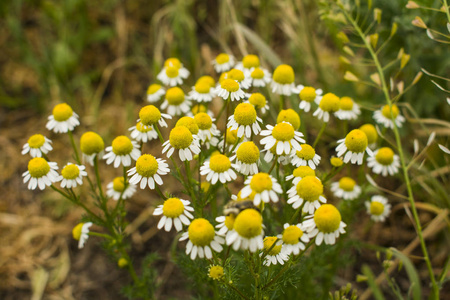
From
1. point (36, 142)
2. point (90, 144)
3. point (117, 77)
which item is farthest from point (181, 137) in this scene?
point (117, 77)

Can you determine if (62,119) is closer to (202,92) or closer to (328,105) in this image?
(202,92)

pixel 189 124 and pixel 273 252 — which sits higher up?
pixel 189 124

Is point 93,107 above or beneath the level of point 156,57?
beneath

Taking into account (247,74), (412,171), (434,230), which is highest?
(247,74)

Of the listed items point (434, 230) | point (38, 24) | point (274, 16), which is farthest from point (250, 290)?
point (38, 24)

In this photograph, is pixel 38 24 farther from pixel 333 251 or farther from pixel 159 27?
pixel 333 251

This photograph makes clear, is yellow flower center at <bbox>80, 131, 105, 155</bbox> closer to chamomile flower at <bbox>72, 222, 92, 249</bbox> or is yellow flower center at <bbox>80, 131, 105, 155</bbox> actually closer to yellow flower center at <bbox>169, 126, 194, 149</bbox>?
chamomile flower at <bbox>72, 222, 92, 249</bbox>
